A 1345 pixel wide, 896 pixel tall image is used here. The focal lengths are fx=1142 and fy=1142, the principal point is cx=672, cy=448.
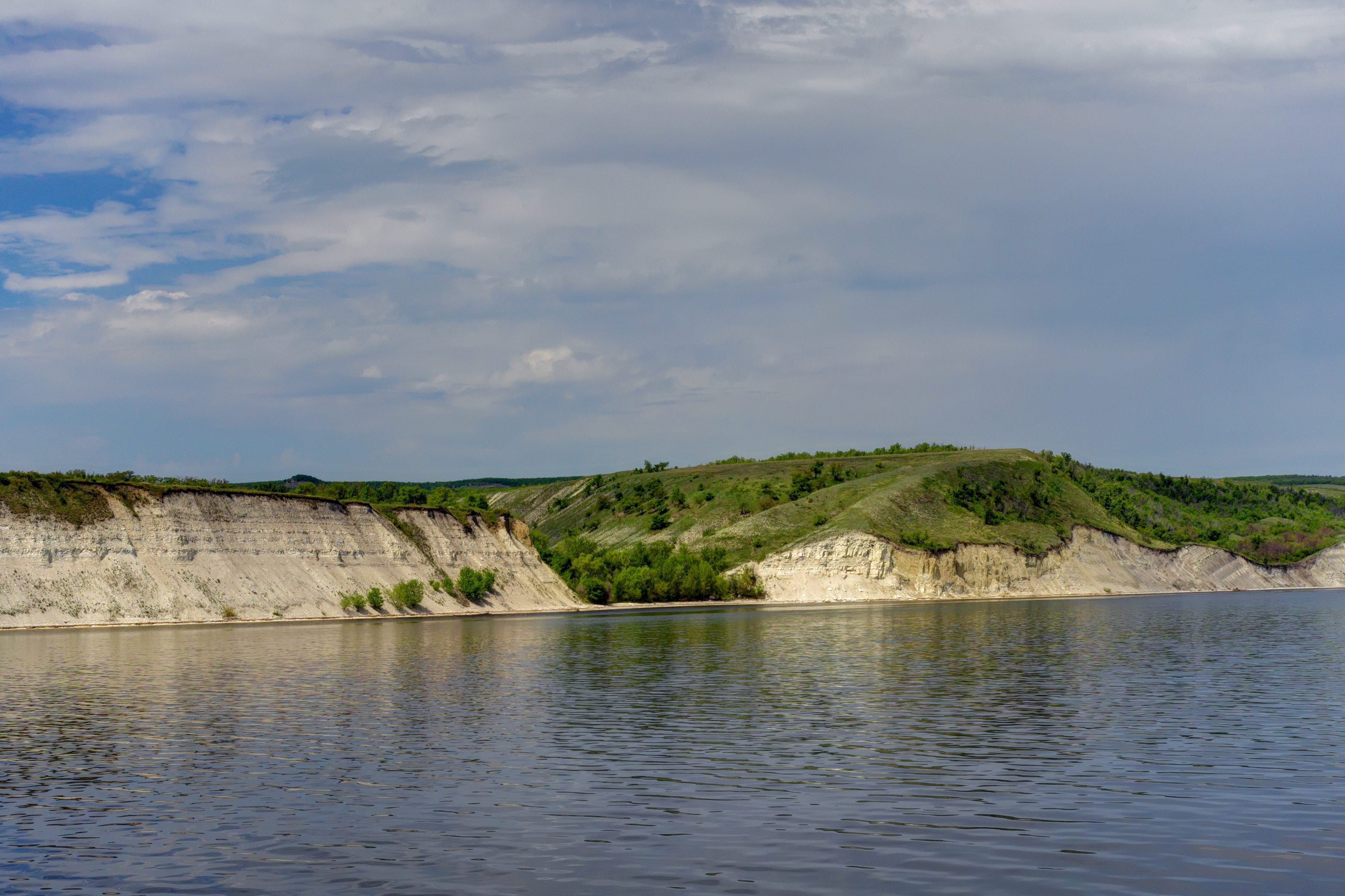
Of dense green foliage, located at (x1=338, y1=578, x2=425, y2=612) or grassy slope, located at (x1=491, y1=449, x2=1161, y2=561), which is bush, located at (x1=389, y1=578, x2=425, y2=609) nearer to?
dense green foliage, located at (x1=338, y1=578, x2=425, y2=612)

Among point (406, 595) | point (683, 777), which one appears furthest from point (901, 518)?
point (683, 777)

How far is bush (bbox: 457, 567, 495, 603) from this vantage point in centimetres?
12056

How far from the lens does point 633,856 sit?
1650 centimetres

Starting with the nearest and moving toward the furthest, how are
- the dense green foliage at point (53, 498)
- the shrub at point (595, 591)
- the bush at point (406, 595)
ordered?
the dense green foliage at point (53, 498) < the bush at point (406, 595) < the shrub at point (595, 591)

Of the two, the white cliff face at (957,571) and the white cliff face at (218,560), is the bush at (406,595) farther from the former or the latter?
the white cliff face at (957,571)

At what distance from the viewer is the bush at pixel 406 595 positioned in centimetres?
10994

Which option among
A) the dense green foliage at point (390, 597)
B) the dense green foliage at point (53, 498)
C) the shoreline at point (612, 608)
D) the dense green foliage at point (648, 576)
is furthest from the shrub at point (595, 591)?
the dense green foliage at point (53, 498)

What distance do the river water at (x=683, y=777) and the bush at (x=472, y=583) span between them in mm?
70176

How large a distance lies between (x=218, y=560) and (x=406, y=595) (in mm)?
19045

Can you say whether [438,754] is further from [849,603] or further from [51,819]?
[849,603]

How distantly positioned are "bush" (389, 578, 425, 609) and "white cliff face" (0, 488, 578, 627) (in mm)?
867

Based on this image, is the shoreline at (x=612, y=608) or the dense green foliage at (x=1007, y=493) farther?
the dense green foliage at (x=1007, y=493)

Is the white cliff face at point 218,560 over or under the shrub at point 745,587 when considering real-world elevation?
over

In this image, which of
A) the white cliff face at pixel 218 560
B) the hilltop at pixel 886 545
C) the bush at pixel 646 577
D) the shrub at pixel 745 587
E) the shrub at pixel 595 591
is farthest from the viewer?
the shrub at pixel 745 587
